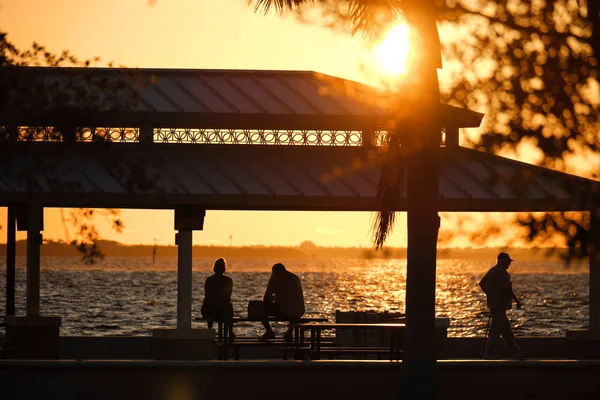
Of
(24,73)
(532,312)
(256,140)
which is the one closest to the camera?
(24,73)

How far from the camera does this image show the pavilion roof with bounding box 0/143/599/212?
17.7 m

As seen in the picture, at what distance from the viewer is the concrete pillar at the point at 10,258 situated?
21438 millimetres

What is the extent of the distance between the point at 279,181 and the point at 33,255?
4510 millimetres

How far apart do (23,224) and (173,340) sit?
3.76 m

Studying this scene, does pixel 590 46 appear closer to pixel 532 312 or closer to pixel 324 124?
pixel 324 124

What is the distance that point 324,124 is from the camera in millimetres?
19359

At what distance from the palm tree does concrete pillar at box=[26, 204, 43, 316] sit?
754cm

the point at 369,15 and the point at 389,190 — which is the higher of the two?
the point at 369,15

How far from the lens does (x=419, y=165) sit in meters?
14.4

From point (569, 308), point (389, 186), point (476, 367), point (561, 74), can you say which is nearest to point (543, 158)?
point (561, 74)

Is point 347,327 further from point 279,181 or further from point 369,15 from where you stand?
point 369,15

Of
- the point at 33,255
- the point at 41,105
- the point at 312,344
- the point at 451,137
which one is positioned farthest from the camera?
the point at 33,255

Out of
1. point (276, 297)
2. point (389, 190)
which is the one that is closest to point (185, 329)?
point (276, 297)

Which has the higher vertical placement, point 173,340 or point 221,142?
point 221,142
